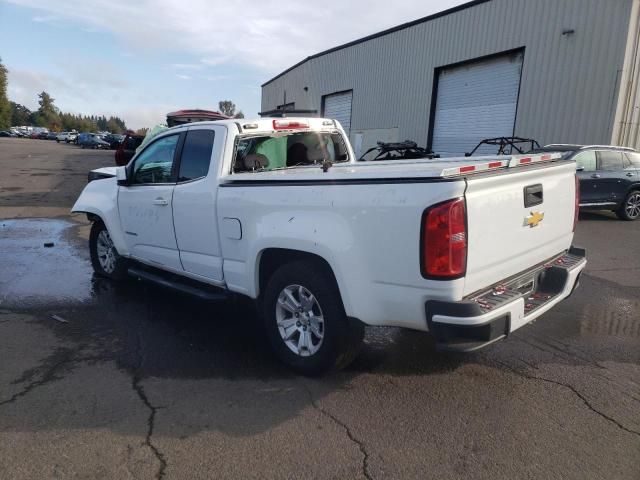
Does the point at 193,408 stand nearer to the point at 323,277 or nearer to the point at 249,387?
the point at 249,387

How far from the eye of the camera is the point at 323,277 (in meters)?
3.47

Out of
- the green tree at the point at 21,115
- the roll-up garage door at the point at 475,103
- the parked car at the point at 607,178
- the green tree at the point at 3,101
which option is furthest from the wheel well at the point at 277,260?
the green tree at the point at 21,115

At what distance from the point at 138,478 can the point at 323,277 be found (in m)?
1.64

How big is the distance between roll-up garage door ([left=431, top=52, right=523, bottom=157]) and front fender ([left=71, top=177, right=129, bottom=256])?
1335 cm

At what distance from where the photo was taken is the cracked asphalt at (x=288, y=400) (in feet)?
8.95

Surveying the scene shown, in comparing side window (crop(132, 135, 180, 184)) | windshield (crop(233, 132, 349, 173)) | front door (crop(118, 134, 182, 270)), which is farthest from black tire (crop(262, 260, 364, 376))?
side window (crop(132, 135, 180, 184))

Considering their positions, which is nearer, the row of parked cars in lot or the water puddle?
the water puddle

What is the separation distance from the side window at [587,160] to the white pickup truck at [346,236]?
783 centimetres

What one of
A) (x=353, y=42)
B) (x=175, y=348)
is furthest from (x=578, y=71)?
(x=175, y=348)

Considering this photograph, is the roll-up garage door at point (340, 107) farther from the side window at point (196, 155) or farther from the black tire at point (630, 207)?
the side window at point (196, 155)

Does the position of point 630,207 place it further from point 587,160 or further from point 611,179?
point 587,160

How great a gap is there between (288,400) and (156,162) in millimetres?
2959

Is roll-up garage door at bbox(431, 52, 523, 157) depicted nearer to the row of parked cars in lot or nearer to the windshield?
the windshield

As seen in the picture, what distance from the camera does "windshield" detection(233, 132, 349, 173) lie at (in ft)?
14.6
